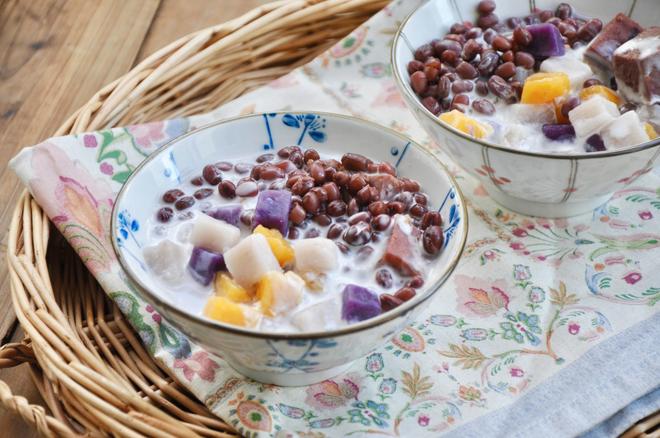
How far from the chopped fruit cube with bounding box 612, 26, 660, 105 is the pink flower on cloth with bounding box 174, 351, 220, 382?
0.89 metres

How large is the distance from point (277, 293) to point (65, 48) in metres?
1.42

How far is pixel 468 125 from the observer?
1.61 metres

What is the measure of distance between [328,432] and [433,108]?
A: 0.68 meters

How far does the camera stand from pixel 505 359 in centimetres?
143

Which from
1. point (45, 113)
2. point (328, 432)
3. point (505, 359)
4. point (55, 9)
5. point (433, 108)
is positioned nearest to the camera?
point (328, 432)

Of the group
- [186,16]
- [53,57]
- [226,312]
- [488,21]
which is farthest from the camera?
[186,16]

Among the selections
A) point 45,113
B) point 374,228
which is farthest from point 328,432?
point 45,113

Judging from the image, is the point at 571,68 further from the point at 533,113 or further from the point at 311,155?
the point at 311,155

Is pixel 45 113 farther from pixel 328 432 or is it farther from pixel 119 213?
pixel 328 432

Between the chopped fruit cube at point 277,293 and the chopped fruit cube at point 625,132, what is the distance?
653 mm

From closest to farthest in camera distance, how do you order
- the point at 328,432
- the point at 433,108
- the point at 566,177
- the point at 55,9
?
the point at 328,432 < the point at 566,177 < the point at 433,108 < the point at 55,9

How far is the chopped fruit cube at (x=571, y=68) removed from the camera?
5.60 ft

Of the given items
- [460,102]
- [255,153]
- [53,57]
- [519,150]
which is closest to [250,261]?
[255,153]

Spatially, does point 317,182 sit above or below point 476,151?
above
